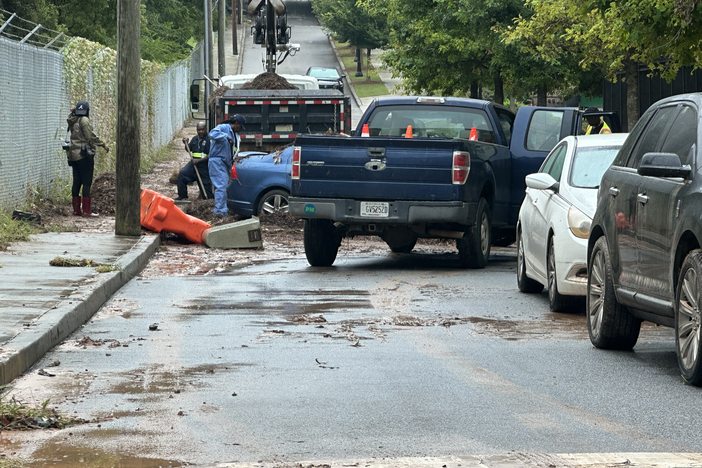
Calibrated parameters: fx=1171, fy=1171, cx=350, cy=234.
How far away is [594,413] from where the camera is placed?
6145 millimetres

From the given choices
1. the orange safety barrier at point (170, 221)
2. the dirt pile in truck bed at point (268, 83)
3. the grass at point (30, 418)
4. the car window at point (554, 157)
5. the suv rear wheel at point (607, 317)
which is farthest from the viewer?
the dirt pile in truck bed at point (268, 83)

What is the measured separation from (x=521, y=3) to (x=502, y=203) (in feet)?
47.0

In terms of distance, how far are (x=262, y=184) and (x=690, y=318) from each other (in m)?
12.2

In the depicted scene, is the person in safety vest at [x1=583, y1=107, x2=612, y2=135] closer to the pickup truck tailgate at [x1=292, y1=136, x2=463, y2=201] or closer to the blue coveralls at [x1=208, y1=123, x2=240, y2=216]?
the pickup truck tailgate at [x1=292, y1=136, x2=463, y2=201]

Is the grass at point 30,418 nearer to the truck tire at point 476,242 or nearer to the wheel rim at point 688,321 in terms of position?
the wheel rim at point 688,321

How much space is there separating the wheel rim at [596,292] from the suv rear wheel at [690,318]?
4.37ft

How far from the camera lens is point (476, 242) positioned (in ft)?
45.3

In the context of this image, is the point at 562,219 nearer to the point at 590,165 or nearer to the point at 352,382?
the point at 590,165

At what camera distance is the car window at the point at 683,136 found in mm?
7336

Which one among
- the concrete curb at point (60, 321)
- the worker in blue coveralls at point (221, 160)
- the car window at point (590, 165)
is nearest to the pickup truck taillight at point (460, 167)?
the car window at point (590, 165)

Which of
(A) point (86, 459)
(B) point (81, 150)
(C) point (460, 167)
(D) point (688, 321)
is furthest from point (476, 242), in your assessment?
(A) point (86, 459)

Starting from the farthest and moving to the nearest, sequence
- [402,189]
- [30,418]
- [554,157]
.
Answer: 1. [402,189]
2. [554,157]
3. [30,418]

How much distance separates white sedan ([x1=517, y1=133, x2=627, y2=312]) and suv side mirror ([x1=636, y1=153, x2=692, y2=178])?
2.66 metres

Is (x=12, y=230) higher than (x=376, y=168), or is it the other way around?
(x=376, y=168)
